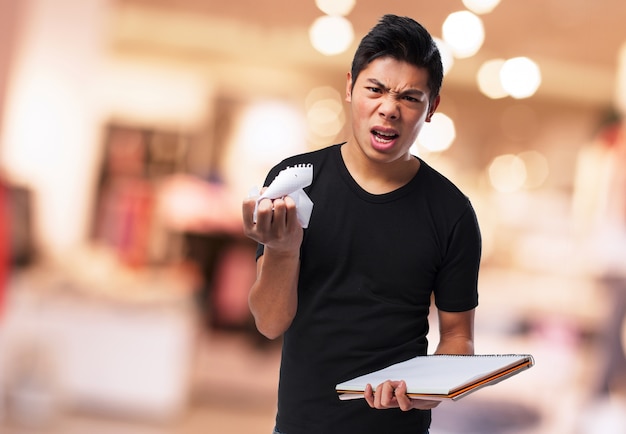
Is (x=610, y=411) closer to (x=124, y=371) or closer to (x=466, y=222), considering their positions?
(x=124, y=371)

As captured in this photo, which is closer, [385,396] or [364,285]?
[385,396]

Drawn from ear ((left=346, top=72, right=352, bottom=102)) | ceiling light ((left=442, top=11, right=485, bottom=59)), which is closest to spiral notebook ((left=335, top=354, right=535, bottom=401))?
ear ((left=346, top=72, right=352, bottom=102))

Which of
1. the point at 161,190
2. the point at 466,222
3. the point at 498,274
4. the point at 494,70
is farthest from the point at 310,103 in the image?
the point at 466,222

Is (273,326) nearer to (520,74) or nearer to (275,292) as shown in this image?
(275,292)

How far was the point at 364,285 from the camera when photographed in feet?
3.60

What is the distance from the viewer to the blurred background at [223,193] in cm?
453

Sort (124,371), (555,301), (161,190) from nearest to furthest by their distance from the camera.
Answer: (124,371) < (555,301) < (161,190)

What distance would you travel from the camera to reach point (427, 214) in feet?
3.64

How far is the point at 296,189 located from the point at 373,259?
0.15 metres

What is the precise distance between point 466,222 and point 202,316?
4.76 m

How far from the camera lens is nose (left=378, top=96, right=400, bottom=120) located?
1.04 m

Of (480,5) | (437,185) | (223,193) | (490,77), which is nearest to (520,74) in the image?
(490,77)

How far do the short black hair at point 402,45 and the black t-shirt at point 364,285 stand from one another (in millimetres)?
138

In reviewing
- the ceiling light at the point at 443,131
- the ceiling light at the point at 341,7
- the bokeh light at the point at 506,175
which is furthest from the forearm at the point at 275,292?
the bokeh light at the point at 506,175
